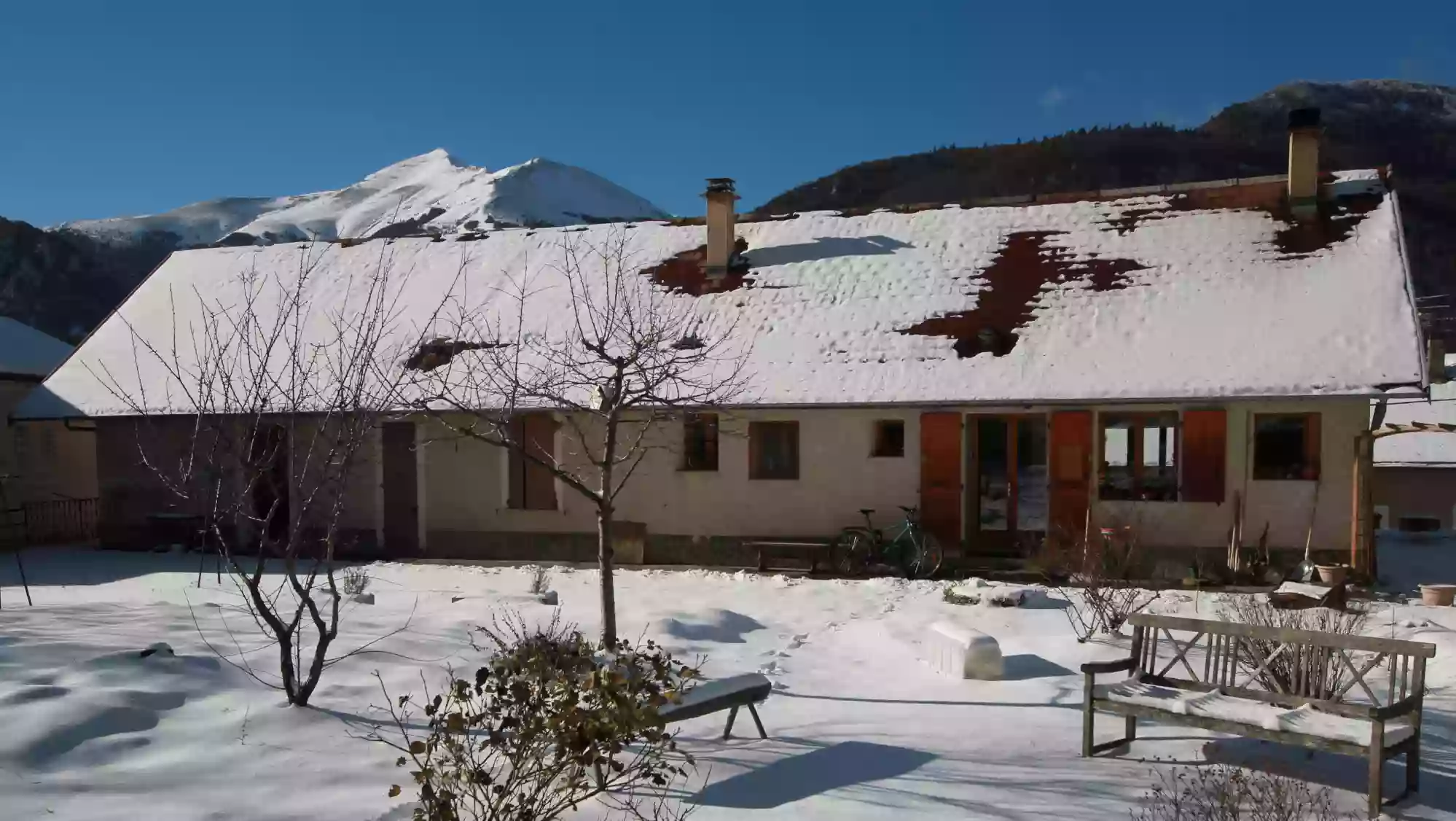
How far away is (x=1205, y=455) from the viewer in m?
13.5

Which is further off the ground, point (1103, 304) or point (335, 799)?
point (1103, 304)

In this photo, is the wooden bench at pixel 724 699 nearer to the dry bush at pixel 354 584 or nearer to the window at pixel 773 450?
the dry bush at pixel 354 584

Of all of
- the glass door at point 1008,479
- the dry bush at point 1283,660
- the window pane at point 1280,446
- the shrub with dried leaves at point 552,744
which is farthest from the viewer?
the glass door at point 1008,479

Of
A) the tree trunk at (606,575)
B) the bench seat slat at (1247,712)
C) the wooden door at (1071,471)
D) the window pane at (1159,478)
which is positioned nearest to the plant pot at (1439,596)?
the window pane at (1159,478)

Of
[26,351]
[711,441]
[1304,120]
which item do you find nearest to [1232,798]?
[711,441]

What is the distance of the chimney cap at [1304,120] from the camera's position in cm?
1598

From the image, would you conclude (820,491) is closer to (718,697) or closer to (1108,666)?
(1108,666)

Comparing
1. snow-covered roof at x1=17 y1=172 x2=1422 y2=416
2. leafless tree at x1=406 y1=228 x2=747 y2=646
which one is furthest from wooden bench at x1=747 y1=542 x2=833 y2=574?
leafless tree at x1=406 y1=228 x2=747 y2=646

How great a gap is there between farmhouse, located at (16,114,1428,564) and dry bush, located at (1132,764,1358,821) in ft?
26.9

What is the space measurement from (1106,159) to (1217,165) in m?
6.93

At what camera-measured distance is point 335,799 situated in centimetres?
501

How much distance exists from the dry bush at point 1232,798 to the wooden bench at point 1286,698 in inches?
9.6

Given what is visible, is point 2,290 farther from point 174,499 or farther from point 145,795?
point 145,795

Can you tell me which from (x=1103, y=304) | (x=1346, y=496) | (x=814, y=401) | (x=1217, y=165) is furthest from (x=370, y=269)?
(x=1217, y=165)
